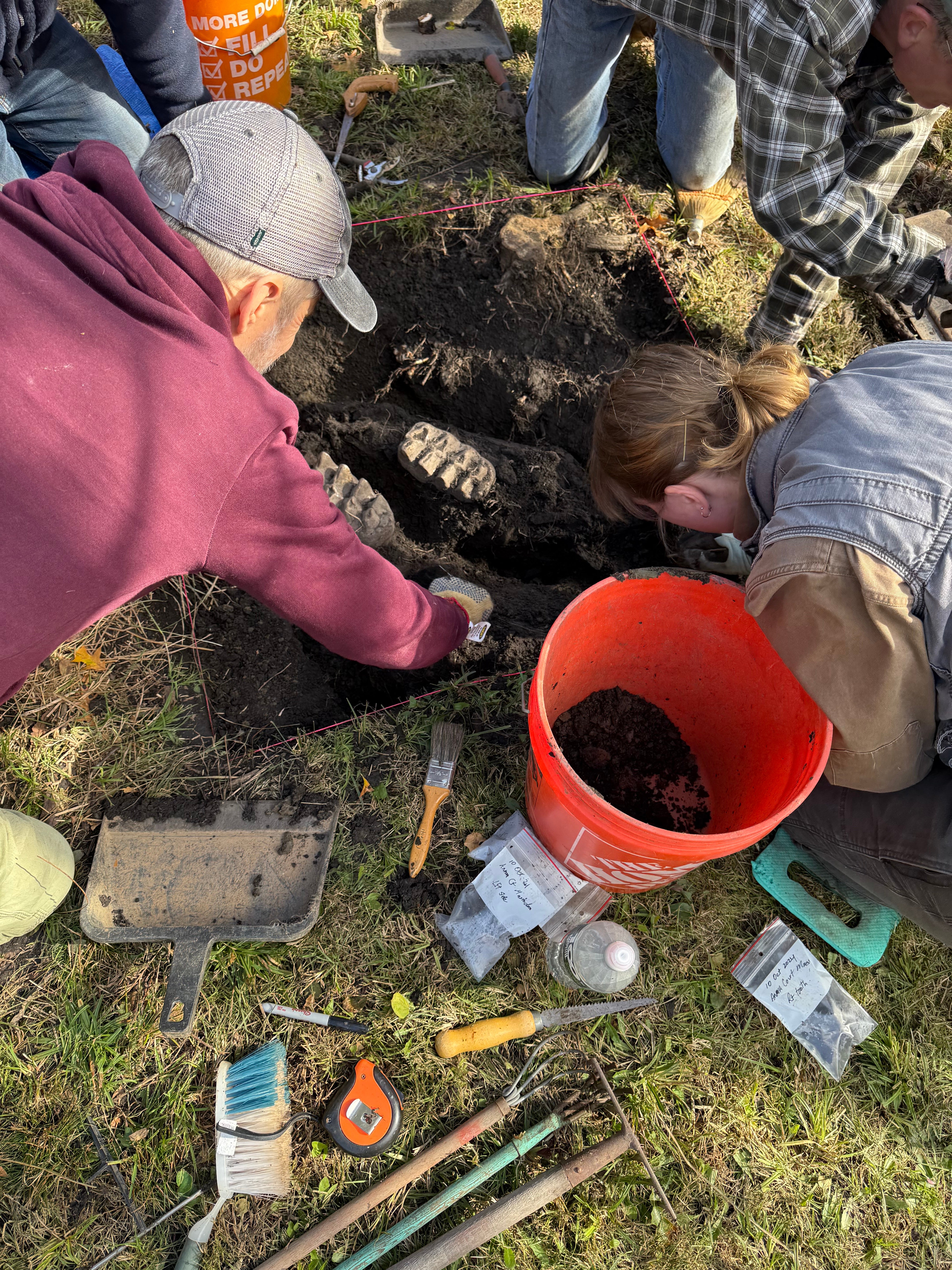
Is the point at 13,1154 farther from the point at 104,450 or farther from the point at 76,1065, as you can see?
the point at 104,450

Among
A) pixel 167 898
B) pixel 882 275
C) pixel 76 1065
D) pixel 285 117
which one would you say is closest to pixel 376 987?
pixel 167 898

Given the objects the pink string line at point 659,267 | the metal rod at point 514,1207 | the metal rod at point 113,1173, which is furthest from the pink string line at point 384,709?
the pink string line at point 659,267

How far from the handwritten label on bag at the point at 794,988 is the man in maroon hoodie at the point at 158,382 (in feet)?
5.06

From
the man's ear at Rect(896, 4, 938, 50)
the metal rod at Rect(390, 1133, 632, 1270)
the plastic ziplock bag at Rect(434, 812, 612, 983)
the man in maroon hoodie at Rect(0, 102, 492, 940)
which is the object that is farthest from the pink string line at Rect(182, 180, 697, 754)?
the metal rod at Rect(390, 1133, 632, 1270)

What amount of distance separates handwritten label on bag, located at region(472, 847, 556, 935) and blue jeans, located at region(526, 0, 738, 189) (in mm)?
2736

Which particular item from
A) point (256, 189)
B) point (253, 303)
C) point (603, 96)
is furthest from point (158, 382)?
point (603, 96)

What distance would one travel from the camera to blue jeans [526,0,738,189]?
2586 mm

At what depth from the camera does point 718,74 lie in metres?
2.69

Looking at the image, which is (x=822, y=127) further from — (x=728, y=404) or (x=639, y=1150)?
(x=639, y=1150)

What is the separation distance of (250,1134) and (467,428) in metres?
2.23

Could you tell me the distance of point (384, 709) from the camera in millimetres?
2223

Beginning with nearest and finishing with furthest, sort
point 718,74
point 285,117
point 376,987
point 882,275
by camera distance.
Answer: point 285,117, point 376,987, point 882,275, point 718,74

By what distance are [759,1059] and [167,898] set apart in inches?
64.0

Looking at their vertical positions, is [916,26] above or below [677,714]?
above
